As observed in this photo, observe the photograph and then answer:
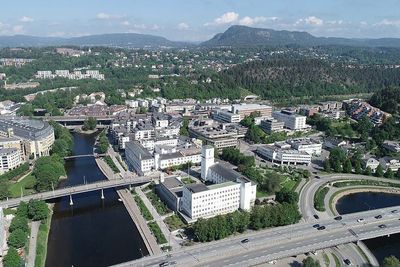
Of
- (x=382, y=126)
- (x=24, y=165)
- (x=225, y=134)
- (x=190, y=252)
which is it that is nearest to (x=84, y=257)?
(x=190, y=252)

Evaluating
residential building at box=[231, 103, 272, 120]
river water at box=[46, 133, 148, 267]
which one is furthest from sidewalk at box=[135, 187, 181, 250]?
residential building at box=[231, 103, 272, 120]

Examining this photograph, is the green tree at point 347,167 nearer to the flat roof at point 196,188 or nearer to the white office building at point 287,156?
the white office building at point 287,156

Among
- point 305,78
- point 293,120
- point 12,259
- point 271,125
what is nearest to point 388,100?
point 293,120

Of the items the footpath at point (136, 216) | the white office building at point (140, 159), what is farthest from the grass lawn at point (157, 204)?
the white office building at point (140, 159)

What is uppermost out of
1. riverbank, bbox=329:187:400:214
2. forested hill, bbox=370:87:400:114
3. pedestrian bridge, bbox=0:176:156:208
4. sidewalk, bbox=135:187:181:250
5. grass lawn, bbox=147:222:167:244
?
forested hill, bbox=370:87:400:114

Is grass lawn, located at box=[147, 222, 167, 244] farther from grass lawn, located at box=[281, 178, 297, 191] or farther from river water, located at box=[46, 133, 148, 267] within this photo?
grass lawn, located at box=[281, 178, 297, 191]

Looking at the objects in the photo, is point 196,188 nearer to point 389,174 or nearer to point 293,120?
point 389,174

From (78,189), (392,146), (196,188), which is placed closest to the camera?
(196,188)
